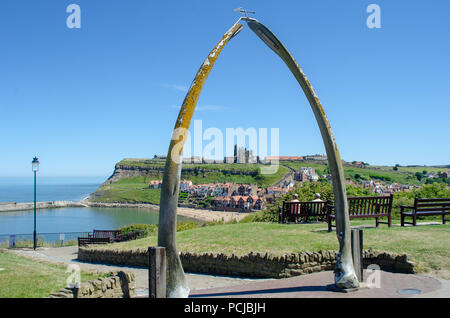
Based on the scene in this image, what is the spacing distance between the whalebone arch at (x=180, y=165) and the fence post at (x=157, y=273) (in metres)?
0.18

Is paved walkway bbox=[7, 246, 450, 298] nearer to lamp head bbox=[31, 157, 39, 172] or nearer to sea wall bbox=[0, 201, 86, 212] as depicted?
lamp head bbox=[31, 157, 39, 172]

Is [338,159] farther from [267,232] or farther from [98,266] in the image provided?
[98,266]

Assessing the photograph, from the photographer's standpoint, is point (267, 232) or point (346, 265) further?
point (267, 232)

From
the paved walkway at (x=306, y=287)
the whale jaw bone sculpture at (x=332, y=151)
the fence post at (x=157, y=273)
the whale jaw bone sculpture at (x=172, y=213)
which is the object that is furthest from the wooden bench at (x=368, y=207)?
the fence post at (x=157, y=273)

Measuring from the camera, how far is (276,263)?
29.1ft

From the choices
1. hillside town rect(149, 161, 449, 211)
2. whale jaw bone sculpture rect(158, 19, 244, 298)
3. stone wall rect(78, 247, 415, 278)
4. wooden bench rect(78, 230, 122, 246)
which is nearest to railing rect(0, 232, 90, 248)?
wooden bench rect(78, 230, 122, 246)

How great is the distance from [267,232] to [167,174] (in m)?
7.31

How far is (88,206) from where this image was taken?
364ft

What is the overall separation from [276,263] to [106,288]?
400 centimetres

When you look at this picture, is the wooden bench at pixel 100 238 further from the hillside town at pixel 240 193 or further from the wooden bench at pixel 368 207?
the hillside town at pixel 240 193

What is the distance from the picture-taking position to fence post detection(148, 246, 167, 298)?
18.6 feet

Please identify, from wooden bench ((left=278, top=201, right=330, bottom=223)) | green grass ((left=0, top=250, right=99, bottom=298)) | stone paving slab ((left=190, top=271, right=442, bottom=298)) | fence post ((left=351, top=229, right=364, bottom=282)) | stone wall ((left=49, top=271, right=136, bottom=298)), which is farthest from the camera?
wooden bench ((left=278, top=201, right=330, bottom=223))

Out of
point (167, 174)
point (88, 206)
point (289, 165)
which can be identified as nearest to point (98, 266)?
point (167, 174)

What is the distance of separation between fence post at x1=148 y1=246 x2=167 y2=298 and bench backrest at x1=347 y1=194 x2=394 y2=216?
25.7 ft
